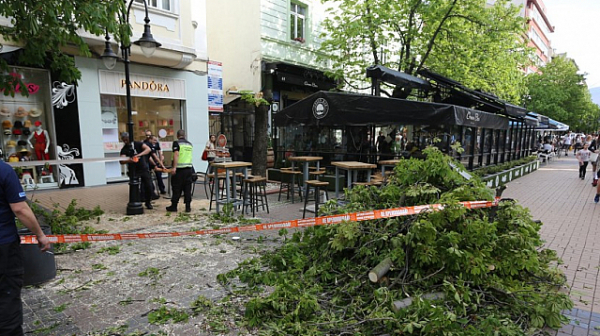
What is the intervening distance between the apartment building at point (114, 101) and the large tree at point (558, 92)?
32.8 meters

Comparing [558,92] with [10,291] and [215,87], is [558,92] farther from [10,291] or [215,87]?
[10,291]

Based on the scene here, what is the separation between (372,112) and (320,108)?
1.30 metres

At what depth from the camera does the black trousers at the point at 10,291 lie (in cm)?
265

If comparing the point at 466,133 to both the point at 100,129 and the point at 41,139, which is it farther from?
the point at 41,139

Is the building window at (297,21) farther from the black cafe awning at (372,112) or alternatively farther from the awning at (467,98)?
the black cafe awning at (372,112)

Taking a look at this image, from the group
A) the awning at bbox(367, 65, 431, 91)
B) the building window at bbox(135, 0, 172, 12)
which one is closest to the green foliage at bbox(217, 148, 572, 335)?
the awning at bbox(367, 65, 431, 91)

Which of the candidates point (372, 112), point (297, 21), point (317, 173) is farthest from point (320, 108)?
point (297, 21)

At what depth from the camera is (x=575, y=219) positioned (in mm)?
7418

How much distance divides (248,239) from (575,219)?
22.5 ft

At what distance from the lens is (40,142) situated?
1037 centimetres

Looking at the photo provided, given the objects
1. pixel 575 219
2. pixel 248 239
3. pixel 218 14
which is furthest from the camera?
pixel 218 14

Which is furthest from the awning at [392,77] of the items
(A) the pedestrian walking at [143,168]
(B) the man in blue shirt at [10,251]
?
(B) the man in blue shirt at [10,251]

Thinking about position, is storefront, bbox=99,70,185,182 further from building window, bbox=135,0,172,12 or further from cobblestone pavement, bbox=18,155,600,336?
cobblestone pavement, bbox=18,155,600,336

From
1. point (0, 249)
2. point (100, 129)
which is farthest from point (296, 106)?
point (0, 249)
